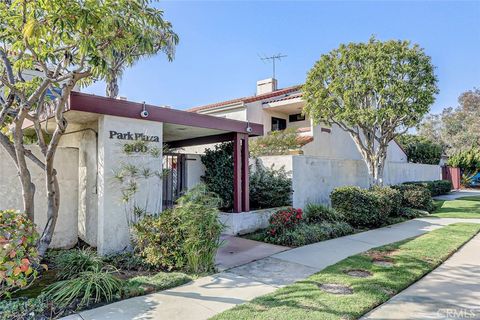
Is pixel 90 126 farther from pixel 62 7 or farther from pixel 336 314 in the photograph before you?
pixel 336 314

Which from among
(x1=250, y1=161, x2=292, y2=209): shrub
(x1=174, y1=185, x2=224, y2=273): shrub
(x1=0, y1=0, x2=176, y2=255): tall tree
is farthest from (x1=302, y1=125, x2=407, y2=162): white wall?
(x1=0, y1=0, x2=176, y2=255): tall tree

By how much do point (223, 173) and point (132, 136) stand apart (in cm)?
444

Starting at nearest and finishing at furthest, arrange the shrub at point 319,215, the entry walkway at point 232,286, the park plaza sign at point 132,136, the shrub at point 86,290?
the entry walkway at point 232,286, the shrub at point 86,290, the park plaza sign at point 132,136, the shrub at point 319,215

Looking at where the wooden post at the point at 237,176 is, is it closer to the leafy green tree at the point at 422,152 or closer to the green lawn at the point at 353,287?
the green lawn at the point at 353,287

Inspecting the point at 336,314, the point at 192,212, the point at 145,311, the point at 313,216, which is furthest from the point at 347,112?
the point at 145,311

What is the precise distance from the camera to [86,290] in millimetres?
4465

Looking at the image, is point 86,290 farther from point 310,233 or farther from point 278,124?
point 278,124

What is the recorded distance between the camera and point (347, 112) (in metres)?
13.3

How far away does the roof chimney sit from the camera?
862 inches

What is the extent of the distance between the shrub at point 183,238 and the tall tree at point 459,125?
40807 mm

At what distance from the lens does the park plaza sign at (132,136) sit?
6570mm

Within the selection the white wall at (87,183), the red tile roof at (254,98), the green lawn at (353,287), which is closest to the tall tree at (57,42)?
the white wall at (87,183)

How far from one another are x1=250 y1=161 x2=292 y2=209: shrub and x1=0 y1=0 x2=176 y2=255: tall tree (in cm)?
655

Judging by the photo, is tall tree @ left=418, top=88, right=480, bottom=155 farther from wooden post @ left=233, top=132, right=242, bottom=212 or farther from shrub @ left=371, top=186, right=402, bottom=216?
wooden post @ left=233, top=132, right=242, bottom=212
